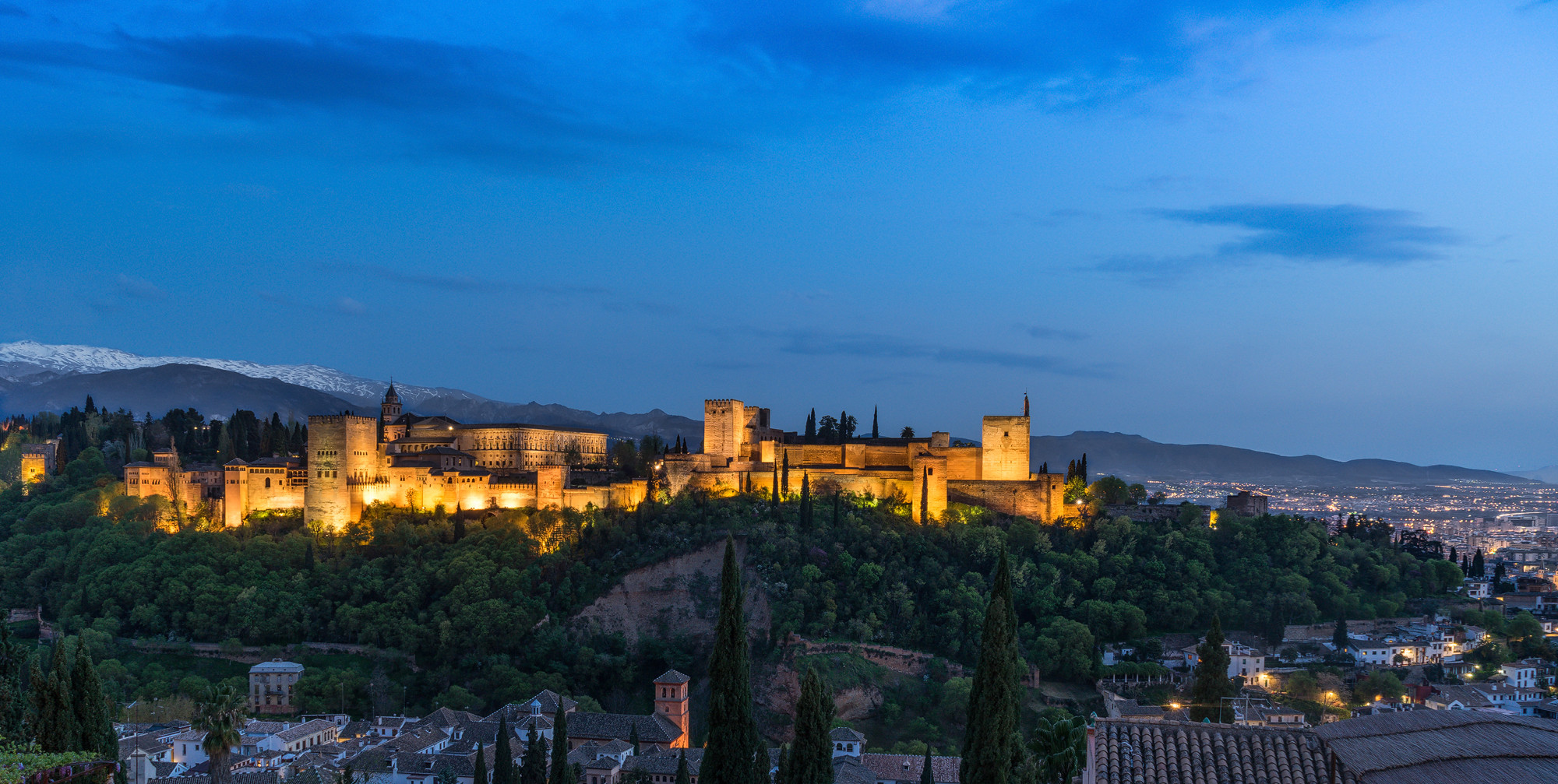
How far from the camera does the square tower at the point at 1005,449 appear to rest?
51.9m

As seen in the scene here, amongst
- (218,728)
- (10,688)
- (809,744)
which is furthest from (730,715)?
(218,728)

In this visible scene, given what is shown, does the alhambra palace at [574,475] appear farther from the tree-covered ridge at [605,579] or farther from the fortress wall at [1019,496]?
the tree-covered ridge at [605,579]

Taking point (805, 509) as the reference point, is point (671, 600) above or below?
below

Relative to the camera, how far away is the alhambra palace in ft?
163

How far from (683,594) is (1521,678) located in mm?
32474

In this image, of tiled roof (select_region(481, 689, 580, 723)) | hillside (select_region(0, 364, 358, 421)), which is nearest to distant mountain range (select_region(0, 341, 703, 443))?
hillside (select_region(0, 364, 358, 421))

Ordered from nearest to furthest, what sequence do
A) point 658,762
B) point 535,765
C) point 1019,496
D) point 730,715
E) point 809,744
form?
point 730,715 → point 809,744 → point 535,765 → point 658,762 → point 1019,496

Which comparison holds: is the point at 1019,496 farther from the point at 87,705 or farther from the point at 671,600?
the point at 87,705

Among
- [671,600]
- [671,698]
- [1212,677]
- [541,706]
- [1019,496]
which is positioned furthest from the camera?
[1019,496]

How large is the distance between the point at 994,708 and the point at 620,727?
20514 millimetres

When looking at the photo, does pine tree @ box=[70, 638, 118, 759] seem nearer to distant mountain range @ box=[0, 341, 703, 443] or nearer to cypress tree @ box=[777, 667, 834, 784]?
cypress tree @ box=[777, 667, 834, 784]

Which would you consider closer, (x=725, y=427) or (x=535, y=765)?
(x=535, y=765)

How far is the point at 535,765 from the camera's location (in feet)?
95.1

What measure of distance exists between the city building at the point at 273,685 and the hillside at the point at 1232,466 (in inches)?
4799
